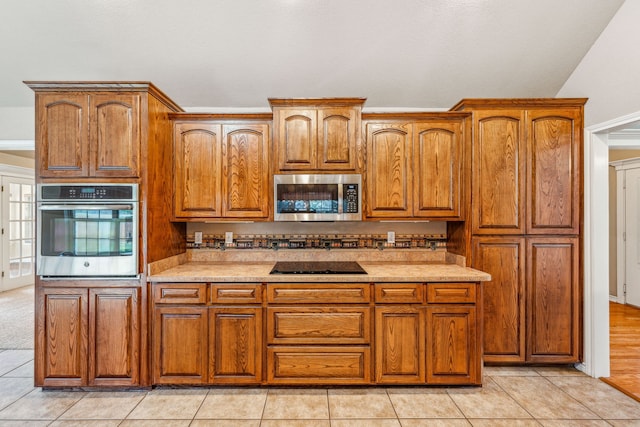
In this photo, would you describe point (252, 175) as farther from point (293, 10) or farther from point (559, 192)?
point (559, 192)

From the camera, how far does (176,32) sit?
2.76m

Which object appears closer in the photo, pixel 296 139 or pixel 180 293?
pixel 180 293

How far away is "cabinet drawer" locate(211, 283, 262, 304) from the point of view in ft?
8.48

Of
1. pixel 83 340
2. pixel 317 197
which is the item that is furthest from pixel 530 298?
pixel 83 340

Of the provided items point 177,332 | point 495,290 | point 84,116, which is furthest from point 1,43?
point 495,290

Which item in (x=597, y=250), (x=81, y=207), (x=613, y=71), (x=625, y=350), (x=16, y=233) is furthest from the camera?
(x=16, y=233)

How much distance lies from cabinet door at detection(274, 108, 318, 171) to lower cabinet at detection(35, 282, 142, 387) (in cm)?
178

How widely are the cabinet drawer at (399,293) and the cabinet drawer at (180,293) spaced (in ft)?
4.57

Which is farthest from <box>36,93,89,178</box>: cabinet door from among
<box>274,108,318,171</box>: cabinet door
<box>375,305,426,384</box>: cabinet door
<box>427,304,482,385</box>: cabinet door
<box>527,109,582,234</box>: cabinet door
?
<box>527,109,582,234</box>: cabinet door

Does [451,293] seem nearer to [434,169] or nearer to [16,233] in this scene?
[434,169]

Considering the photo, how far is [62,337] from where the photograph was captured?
8.30 feet

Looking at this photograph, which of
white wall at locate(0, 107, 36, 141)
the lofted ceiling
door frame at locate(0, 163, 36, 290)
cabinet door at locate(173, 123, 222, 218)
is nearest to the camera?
the lofted ceiling

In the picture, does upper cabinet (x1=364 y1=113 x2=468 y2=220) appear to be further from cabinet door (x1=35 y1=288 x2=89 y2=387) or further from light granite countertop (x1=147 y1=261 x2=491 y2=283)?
cabinet door (x1=35 y1=288 x2=89 y2=387)

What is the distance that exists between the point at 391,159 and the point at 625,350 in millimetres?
3176
